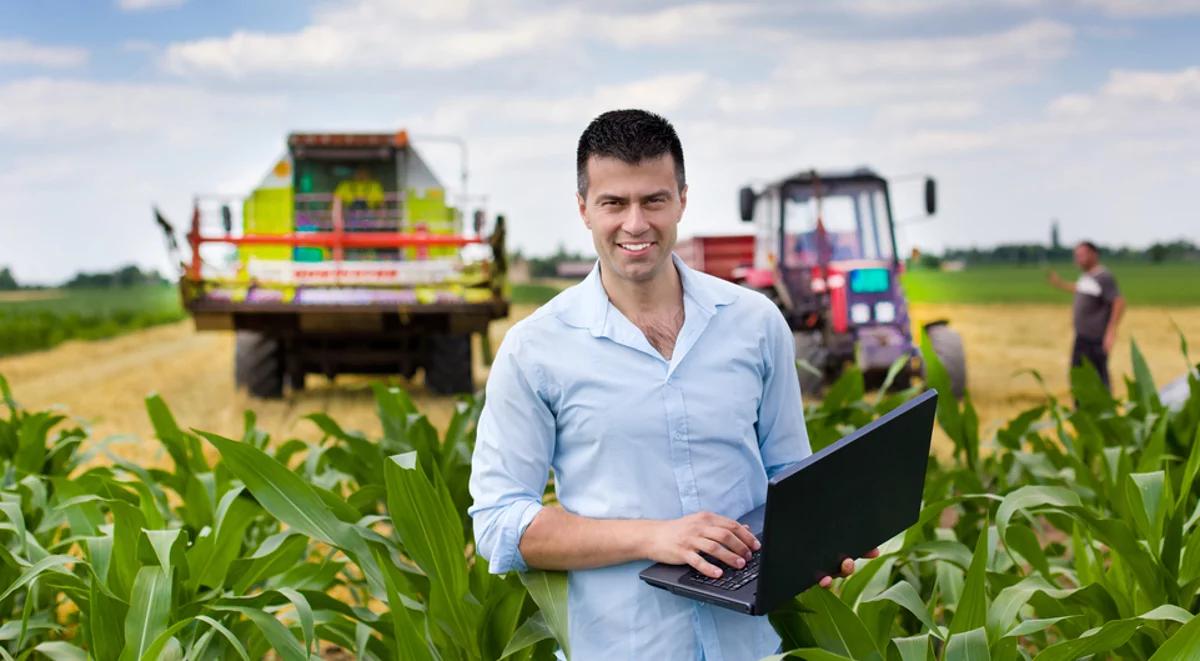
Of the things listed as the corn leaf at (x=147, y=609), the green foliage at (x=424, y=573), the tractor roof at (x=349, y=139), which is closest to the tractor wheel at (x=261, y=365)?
the tractor roof at (x=349, y=139)

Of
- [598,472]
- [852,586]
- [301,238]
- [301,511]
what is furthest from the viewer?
[301,238]

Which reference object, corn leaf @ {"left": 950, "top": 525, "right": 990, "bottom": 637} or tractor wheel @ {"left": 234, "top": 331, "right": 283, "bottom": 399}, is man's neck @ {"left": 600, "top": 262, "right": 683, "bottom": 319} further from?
tractor wheel @ {"left": 234, "top": 331, "right": 283, "bottom": 399}

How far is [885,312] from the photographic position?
10.9 metres

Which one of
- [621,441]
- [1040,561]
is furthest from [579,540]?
[1040,561]

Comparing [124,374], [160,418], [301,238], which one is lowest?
[124,374]

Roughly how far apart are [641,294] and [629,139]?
262 millimetres

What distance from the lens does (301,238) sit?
1106 centimetres

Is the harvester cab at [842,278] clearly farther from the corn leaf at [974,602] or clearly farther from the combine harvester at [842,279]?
the corn leaf at [974,602]

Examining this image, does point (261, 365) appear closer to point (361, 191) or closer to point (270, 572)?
point (361, 191)

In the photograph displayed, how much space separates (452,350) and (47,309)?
76.5 ft

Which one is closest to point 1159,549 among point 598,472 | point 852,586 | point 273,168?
point 852,586

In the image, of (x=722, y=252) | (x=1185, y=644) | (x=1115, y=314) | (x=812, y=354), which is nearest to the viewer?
(x=1185, y=644)

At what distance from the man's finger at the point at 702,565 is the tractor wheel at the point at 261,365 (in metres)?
10.6

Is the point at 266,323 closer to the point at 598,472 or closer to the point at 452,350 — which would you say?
the point at 452,350
